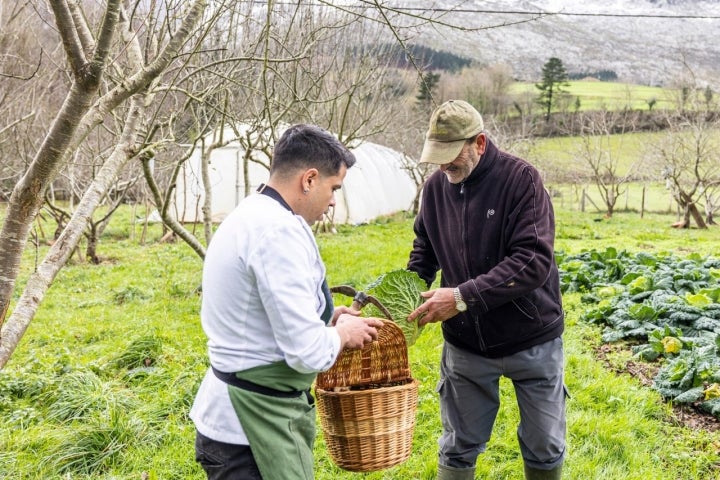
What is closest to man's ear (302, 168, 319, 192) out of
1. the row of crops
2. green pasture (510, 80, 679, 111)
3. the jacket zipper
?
the jacket zipper

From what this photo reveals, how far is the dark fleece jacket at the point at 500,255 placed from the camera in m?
2.89

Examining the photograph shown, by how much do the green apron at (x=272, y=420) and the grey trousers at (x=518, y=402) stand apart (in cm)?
132

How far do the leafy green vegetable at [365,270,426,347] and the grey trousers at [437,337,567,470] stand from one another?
320mm

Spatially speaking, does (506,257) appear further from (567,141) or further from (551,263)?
(567,141)

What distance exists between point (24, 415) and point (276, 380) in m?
3.41

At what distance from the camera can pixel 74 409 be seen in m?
4.64

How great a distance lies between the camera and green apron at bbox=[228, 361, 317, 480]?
204 cm

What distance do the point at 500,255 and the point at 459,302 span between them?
13.7 inches

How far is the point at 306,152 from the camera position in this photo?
2131 millimetres

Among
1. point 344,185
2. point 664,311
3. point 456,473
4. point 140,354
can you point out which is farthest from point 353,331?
point 344,185

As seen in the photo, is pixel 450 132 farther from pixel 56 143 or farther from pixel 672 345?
pixel 672 345

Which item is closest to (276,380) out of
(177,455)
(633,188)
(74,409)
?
(177,455)

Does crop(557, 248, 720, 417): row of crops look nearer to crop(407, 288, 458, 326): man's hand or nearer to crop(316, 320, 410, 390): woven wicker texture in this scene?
crop(407, 288, 458, 326): man's hand

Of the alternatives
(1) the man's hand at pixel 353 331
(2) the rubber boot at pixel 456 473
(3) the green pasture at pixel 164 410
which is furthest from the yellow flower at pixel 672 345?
(1) the man's hand at pixel 353 331
